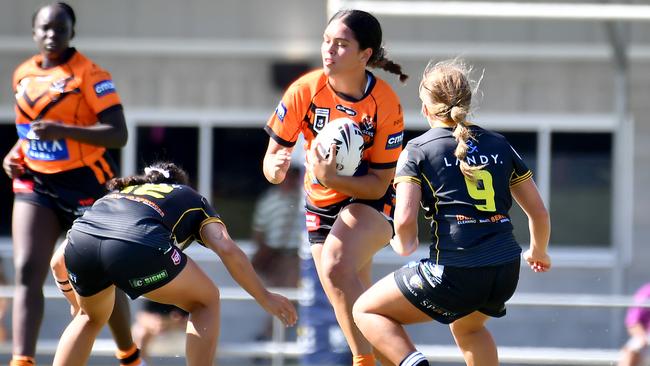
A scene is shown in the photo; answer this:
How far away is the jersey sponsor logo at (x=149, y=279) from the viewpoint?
4805 millimetres

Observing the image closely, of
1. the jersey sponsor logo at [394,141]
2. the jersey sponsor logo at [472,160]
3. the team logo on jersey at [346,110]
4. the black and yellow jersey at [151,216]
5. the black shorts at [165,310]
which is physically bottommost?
the black shorts at [165,310]

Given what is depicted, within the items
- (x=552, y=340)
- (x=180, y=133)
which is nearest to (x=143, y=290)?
(x=552, y=340)

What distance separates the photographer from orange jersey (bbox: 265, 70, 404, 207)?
525cm

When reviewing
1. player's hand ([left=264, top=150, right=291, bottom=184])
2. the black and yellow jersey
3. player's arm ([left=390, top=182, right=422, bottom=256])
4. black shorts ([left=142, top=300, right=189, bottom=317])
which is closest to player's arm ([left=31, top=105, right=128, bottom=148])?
the black and yellow jersey

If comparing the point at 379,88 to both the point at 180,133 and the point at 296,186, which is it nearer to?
the point at 296,186

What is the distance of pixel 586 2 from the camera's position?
11.3 metres

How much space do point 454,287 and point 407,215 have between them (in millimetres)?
351

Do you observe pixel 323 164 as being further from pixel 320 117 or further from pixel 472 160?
pixel 472 160

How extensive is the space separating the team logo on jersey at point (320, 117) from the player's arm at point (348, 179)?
0.14 metres

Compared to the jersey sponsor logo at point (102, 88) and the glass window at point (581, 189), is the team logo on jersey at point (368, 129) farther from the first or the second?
the glass window at point (581, 189)

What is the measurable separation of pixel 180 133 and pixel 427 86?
24.9 ft

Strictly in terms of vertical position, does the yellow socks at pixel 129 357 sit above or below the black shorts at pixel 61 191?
below

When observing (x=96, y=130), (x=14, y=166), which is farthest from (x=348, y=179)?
(x=14, y=166)

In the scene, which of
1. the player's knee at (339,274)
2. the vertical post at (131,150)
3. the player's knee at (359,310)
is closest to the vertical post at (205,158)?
the vertical post at (131,150)
